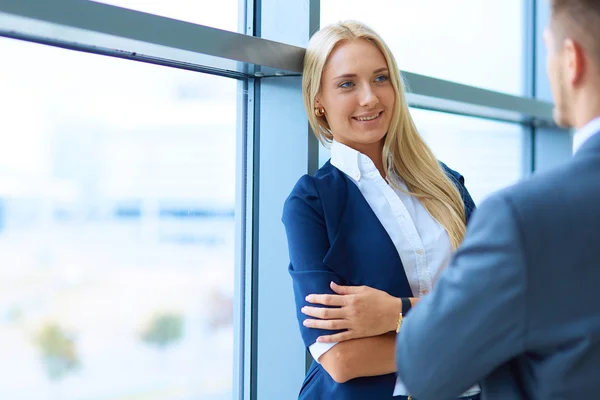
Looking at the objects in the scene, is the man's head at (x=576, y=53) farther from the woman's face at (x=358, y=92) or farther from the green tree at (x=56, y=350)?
the green tree at (x=56, y=350)

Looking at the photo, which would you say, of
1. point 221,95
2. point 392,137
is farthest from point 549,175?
point 221,95

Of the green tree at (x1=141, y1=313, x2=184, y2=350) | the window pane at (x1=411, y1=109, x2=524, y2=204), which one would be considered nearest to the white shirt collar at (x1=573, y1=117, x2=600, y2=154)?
the green tree at (x1=141, y1=313, x2=184, y2=350)

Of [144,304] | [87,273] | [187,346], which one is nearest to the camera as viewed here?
[87,273]

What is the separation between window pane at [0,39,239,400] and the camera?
185 cm

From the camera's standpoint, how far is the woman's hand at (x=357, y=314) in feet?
5.72

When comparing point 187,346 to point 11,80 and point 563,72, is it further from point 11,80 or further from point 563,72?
point 563,72

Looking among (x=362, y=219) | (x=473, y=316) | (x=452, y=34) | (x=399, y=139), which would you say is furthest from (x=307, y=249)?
(x=452, y=34)

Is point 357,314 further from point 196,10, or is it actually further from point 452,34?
point 452,34

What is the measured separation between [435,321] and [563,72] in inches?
16.2

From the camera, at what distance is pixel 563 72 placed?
3.51 ft

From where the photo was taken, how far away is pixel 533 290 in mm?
960

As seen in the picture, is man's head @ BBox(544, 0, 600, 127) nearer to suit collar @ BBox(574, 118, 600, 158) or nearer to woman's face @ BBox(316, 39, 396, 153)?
suit collar @ BBox(574, 118, 600, 158)

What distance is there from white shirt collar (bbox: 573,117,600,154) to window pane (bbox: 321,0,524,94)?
167 centimetres

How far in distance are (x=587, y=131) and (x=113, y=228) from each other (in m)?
1.40
